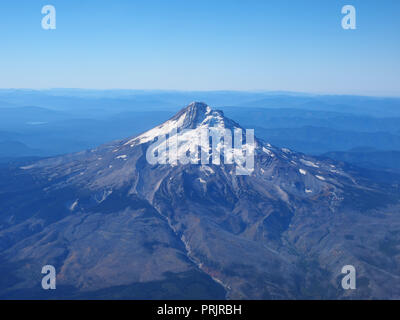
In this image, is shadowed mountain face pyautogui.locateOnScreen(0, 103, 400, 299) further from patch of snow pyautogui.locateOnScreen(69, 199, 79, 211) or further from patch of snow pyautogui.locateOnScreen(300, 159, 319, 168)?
patch of snow pyautogui.locateOnScreen(300, 159, 319, 168)

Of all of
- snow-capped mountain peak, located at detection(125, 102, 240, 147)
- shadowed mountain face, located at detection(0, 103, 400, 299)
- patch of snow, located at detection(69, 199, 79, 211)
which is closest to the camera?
shadowed mountain face, located at detection(0, 103, 400, 299)

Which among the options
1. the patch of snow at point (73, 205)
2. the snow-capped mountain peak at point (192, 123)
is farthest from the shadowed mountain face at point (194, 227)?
the snow-capped mountain peak at point (192, 123)

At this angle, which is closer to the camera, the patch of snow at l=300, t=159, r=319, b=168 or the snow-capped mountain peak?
the snow-capped mountain peak

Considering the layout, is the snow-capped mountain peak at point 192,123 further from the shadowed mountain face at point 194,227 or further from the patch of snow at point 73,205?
the patch of snow at point 73,205

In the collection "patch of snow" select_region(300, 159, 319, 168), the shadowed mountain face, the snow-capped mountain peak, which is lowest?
the shadowed mountain face

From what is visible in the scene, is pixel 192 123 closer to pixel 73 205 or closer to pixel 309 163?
pixel 309 163

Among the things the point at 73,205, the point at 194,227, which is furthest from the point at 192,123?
the point at 73,205

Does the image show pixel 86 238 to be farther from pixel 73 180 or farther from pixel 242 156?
pixel 242 156

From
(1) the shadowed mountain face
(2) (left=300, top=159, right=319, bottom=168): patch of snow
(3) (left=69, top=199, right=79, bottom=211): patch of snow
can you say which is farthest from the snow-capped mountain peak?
(3) (left=69, top=199, right=79, bottom=211): patch of snow
